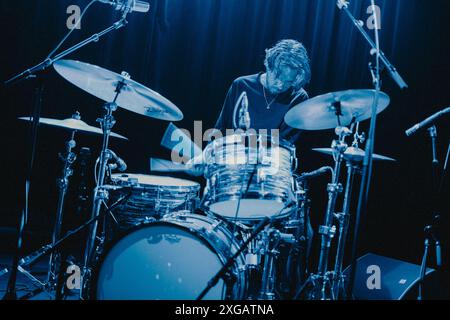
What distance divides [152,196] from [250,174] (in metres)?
0.77

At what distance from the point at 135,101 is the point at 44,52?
1.61 metres

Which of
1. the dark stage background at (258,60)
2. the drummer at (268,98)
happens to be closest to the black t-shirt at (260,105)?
the drummer at (268,98)

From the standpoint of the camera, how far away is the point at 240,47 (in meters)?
3.73

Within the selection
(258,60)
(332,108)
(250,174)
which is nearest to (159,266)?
(250,174)

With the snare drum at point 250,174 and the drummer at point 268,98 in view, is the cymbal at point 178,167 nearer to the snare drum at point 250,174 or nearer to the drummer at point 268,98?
the snare drum at point 250,174

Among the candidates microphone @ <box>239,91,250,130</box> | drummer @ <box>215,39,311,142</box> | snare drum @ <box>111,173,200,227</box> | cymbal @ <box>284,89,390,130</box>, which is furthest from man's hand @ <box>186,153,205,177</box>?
drummer @ <box>215,39,311,142</box>

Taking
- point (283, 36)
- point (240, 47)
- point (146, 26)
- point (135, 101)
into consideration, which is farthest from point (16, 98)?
point (283, 36)

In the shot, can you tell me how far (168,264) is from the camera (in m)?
2.21

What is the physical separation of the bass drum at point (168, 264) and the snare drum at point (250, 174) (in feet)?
0.75

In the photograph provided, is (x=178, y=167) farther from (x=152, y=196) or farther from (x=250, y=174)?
(x=250, y=174)

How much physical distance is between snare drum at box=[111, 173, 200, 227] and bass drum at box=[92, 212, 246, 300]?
0.22 meters

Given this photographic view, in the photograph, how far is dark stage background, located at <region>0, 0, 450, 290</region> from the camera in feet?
11.9

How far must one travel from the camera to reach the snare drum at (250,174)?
7.02ft

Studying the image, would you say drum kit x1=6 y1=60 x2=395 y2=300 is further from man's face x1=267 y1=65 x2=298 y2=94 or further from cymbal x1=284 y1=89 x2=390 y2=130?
man's face x1=267 y1=65 x2=298 y2=94
